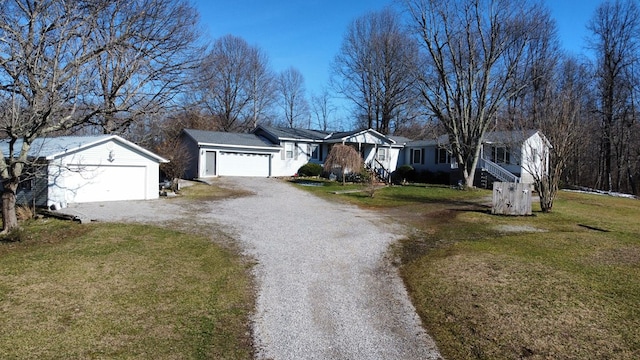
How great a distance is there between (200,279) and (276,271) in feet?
5.14

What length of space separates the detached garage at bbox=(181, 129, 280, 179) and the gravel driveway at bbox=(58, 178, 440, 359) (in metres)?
12.3

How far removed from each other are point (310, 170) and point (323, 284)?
78.2 feet

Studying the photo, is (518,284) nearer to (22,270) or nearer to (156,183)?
(22,270)

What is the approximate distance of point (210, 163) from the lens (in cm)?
2922

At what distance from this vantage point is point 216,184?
25.3 metres

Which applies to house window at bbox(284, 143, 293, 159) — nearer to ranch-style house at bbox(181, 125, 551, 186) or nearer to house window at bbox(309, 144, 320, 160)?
ranch-style house at bbox(181, 125, 551, 186)

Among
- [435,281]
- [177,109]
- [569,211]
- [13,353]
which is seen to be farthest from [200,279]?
[177,109]

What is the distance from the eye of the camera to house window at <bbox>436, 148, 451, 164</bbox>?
3259 cm

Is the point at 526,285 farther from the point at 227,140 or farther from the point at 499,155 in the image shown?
the point at 227,140

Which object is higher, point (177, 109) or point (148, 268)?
point (177, 109)

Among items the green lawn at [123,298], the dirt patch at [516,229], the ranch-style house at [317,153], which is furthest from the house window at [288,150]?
the green lawn at [123,298]

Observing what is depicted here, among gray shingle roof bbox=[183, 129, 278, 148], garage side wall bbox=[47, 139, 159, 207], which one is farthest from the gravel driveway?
gray shingle roof bbox=[183, 129, 278, 148]

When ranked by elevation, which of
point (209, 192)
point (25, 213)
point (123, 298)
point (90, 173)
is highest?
point (90, 173)

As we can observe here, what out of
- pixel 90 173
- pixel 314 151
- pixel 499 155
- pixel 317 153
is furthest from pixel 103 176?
pixel 499 155
